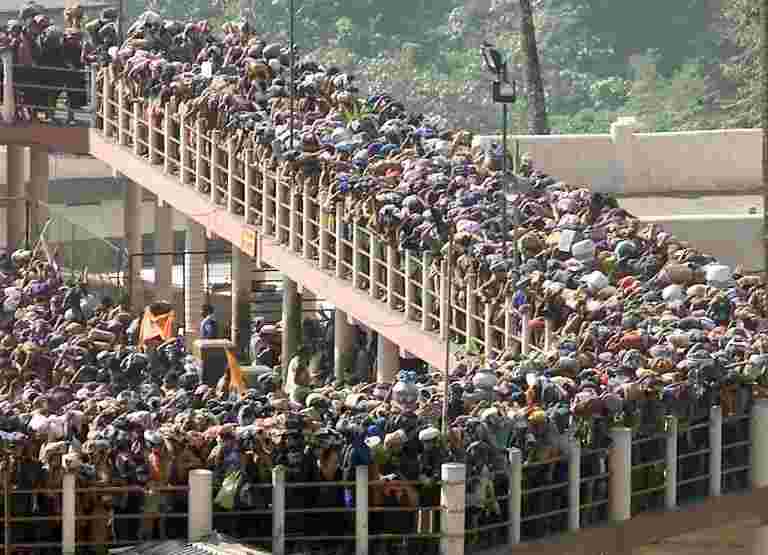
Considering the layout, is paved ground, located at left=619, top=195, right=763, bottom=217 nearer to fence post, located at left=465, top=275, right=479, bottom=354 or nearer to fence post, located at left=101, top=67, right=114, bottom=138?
fence post, located at left=101, top=67, right=114, bottom=138

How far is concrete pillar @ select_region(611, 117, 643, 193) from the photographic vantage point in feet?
189

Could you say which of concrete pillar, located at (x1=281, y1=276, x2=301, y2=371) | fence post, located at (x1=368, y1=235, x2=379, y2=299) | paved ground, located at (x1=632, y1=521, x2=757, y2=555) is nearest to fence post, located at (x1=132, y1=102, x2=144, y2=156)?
concrete pillar, located at (x1=281, y1=276, x2=301, y2=371)

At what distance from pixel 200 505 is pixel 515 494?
10.8 feet

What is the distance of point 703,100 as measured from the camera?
9756 cm

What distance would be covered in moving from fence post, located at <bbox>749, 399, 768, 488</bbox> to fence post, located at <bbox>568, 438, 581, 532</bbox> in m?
3.03

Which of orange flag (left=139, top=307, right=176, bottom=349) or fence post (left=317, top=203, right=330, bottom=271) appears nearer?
orange flag (left=139, top=307, right=176, bottom=349)

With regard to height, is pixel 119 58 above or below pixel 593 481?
above

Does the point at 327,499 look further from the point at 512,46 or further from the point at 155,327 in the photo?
the point at 512,46

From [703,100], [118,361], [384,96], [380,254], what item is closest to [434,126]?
[384,96]

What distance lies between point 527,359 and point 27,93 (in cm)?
1636

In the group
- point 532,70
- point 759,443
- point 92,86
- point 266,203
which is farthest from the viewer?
point 532,70

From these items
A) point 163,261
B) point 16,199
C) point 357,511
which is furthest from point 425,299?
point 16,199

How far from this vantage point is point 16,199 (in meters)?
54.5

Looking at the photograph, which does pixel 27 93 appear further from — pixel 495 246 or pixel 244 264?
pixel 495 246
